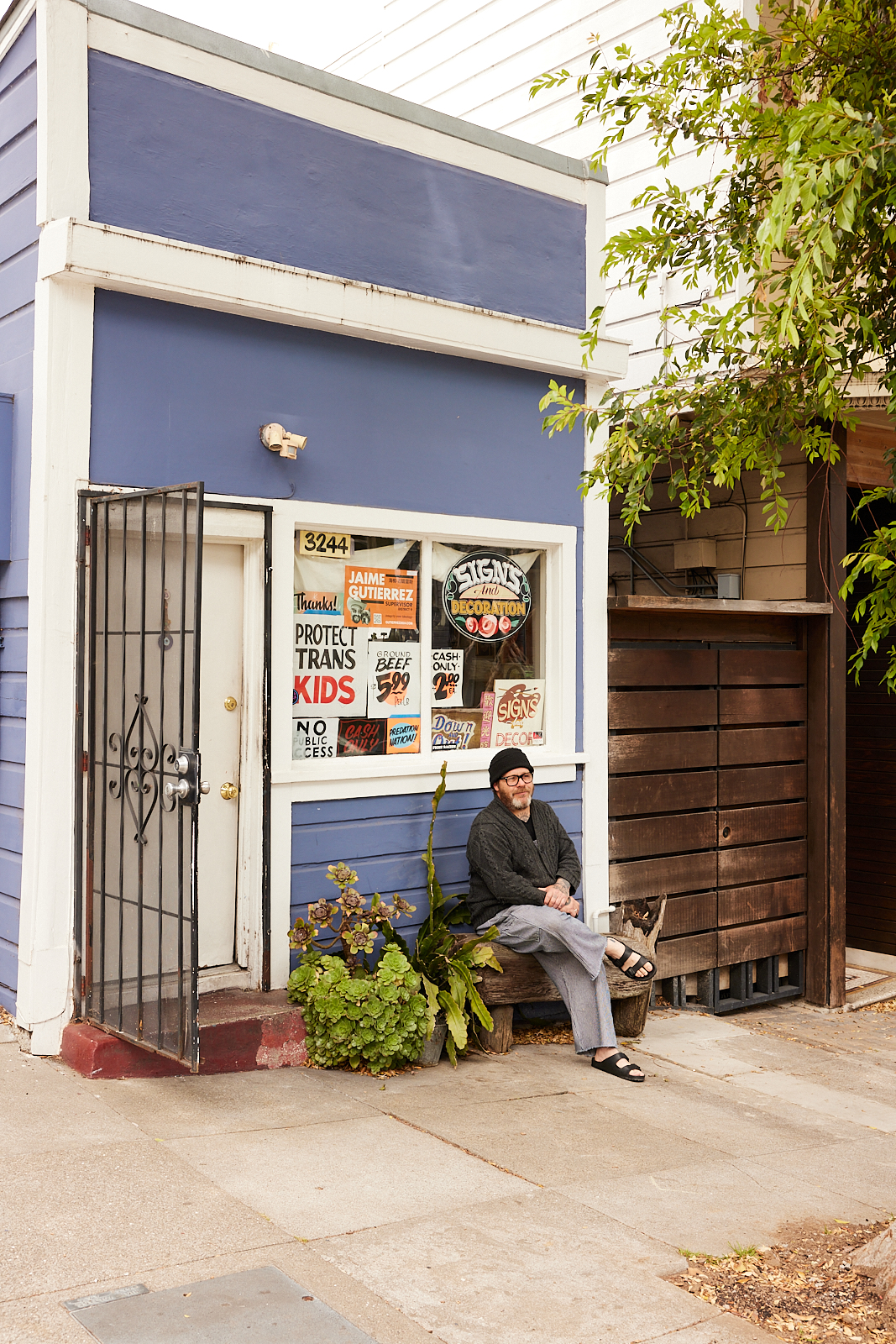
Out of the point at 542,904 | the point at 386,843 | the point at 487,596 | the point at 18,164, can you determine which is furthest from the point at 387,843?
the point at 18,164

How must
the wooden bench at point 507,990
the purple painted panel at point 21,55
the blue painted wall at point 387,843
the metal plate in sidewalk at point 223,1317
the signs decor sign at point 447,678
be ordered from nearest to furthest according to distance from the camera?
1. the metal plate in sidewalk at point 223,1317
2. the purple painted panel at point 21,55
3. the blue painted wall at point 387,843
4. the wooden bench at point 507,990
5. the signs decor sign at point 447,678

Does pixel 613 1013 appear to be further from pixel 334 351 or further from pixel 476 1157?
pixel 334 351

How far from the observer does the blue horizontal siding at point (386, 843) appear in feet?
20.7

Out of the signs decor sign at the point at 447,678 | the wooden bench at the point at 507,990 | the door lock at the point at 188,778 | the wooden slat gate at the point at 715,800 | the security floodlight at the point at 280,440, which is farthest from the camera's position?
the wooden slat gate at the point at 715,800

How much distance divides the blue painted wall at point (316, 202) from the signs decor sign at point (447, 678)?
6.77 ft

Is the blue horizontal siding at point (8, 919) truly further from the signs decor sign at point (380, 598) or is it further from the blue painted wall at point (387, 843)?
the signs decor sign at point (380, 598)

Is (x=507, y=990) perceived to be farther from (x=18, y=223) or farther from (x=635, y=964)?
(x=18, y=223)

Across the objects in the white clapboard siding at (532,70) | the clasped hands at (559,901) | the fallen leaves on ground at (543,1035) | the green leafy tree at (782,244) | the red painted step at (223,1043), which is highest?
the white clapboard siding at (532,70)

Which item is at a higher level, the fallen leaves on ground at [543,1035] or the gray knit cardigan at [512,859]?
the gray knit cardigan at [512,859]

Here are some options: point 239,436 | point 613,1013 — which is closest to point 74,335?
point 239,436

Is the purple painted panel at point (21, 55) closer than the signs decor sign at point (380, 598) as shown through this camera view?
Yes

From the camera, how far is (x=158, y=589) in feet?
16.8

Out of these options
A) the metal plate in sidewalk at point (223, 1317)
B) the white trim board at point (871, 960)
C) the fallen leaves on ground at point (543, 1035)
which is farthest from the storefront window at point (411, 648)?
the white trim board at point (871, 960)

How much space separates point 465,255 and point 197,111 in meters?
1.77
